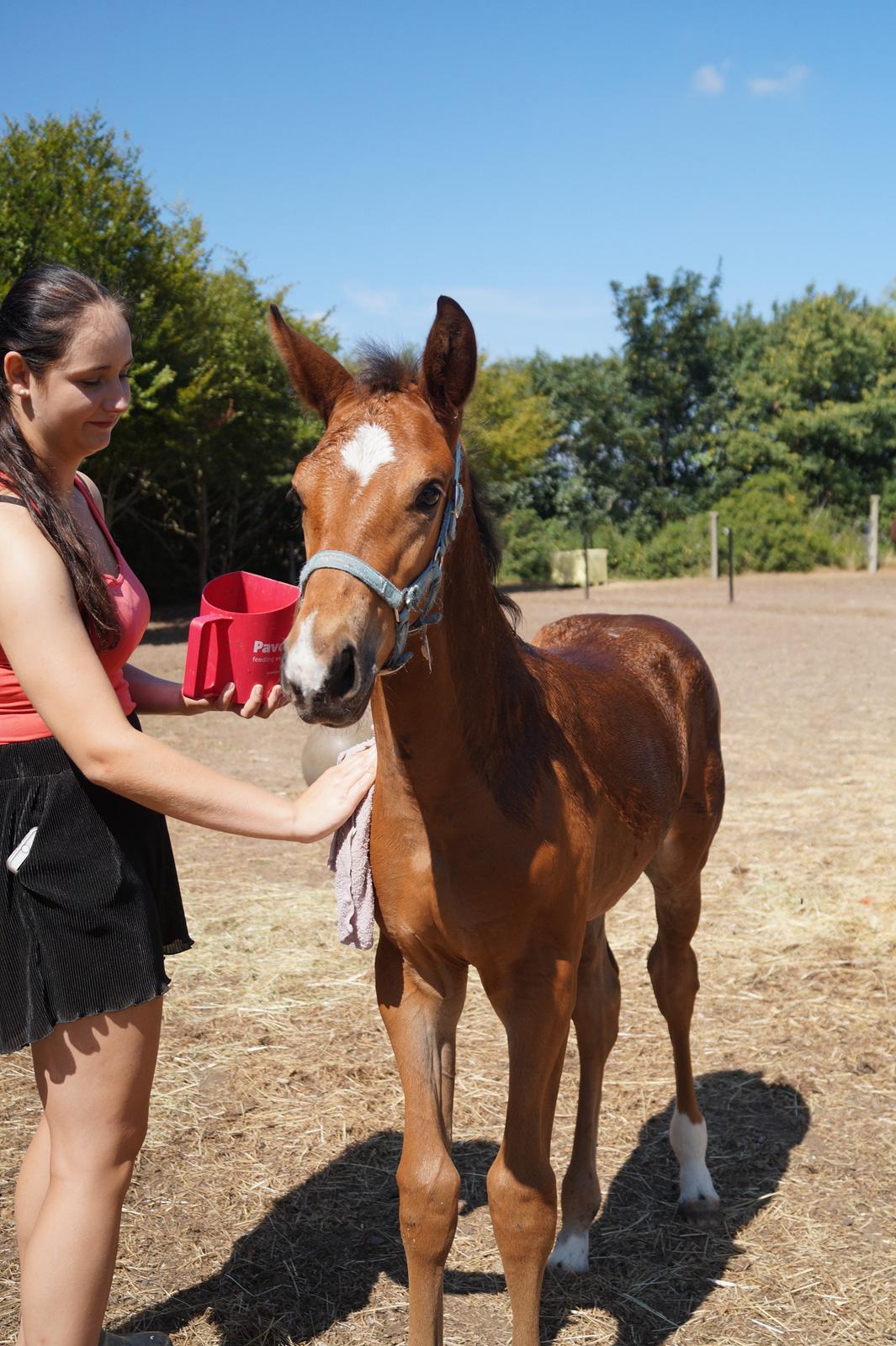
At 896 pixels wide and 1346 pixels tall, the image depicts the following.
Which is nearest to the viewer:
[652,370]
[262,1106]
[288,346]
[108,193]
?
[288,346]

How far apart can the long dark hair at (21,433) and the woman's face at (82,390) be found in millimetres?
19

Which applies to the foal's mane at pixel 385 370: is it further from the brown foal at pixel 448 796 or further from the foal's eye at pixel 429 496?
the foal's eye at pixel 429 496

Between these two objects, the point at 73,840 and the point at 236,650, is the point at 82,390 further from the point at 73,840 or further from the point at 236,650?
the point at 73,840

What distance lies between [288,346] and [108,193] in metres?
Answer: 15.8

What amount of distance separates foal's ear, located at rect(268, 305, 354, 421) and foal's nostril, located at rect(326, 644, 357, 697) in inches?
29.0

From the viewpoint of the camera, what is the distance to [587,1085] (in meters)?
3.21

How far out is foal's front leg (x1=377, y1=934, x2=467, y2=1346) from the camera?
7.92 ft

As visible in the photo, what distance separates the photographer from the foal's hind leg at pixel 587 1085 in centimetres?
308

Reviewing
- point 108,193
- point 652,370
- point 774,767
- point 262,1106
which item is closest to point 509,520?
point 652,370

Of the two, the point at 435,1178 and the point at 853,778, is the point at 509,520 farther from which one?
the point at 435,1178

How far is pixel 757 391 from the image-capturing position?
3183 centimetres

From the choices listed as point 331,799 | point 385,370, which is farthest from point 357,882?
point 385,370

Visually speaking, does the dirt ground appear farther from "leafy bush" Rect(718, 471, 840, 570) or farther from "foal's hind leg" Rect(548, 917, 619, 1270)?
"leafy bush" Rect(718, 471, 840, 570)

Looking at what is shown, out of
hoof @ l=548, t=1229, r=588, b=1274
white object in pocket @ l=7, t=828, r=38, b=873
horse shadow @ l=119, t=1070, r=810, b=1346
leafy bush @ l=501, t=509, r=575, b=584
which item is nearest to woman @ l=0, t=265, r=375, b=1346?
white object in pocket @ l=7, t=828, r=38, b=873
